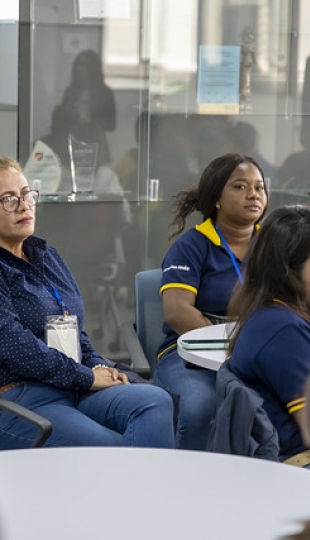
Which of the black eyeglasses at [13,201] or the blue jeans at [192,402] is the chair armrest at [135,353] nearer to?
the blue jeans at [192,402]

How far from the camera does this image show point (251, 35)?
5406mm

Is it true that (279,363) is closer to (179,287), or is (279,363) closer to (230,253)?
(179,287)

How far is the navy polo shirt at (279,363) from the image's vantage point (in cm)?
259

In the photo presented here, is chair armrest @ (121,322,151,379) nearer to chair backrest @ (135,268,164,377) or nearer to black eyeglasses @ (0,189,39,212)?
chair backrest @ (135,268,164,377)

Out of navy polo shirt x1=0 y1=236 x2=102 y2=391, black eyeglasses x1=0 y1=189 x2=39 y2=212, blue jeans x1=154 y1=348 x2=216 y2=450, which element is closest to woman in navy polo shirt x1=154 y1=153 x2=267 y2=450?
blue jeans x1=154 y1=348 x2=216 y2=450

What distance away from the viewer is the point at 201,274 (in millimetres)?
4168

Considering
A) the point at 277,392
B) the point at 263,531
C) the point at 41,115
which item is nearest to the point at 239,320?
the point at 277,392

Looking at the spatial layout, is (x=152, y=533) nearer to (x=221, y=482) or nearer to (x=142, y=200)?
(x=221, y=482)

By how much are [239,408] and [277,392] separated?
22 centimetres

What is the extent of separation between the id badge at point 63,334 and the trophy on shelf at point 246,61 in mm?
2391

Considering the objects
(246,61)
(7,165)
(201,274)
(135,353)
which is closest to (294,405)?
(135,353)

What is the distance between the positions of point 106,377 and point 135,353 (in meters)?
0.43

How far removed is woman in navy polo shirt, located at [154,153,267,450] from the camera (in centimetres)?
374

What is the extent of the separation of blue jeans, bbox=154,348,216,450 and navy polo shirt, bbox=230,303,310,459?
1.02m
